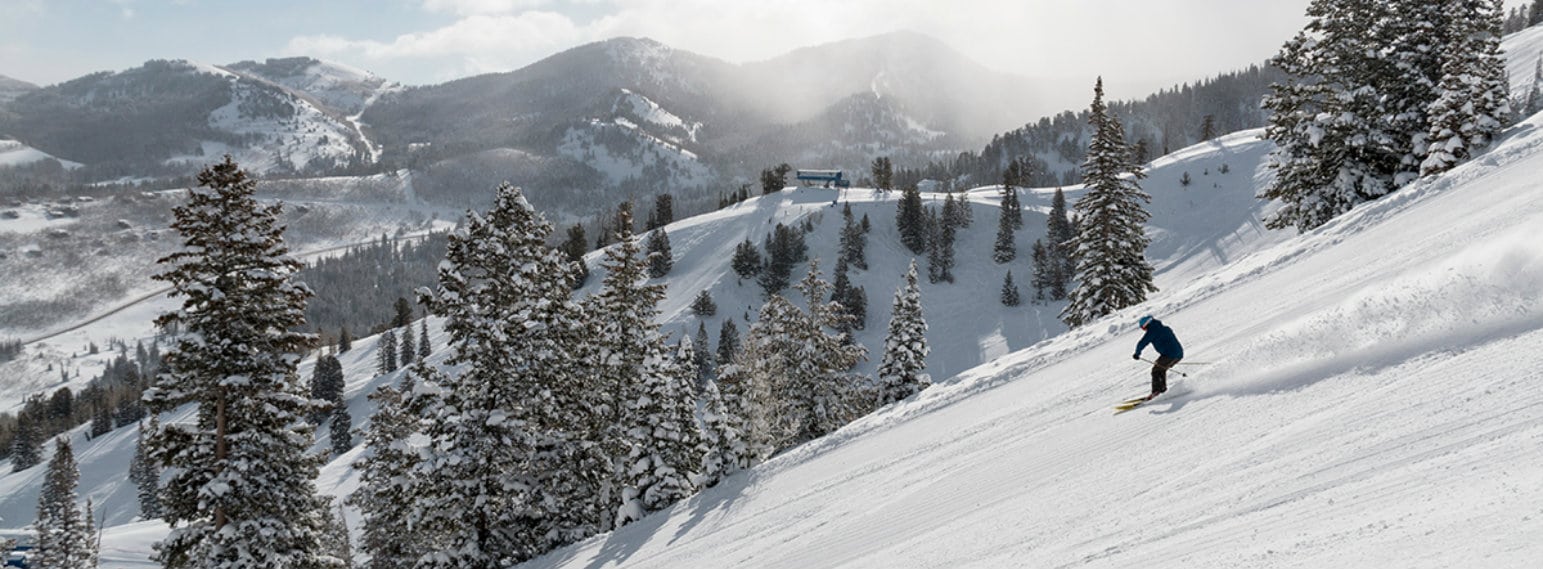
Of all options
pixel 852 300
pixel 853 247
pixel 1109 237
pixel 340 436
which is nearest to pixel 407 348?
pixel 340 436

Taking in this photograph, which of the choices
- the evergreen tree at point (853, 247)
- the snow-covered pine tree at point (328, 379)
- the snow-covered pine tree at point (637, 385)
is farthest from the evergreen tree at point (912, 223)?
the snow-covered pine tree at point (637, 385)

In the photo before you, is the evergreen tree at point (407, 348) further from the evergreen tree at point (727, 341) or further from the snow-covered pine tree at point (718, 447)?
the snow-covered pine tree at point (718, 447)

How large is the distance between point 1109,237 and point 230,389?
33.4 meters

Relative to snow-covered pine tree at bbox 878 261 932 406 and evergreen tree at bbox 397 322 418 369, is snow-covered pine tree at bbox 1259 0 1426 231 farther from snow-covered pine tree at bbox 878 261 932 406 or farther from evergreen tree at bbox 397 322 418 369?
evergreen tree at bbox 397 322 418 369

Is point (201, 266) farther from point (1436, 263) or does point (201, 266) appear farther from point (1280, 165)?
point (1280, 165)

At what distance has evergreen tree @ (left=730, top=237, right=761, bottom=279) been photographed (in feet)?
372

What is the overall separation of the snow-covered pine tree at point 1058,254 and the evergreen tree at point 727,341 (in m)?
40.8

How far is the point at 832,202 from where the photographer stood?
134 metres

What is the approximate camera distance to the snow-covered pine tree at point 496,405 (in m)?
23.9

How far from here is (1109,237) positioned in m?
35.7

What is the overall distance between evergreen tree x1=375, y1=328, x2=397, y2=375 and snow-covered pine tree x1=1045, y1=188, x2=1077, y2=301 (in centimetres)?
9428

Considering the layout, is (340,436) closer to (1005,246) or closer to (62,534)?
(62,534)

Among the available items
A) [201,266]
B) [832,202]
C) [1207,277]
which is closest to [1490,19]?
[1207,277]

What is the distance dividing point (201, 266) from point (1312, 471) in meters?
20.9
